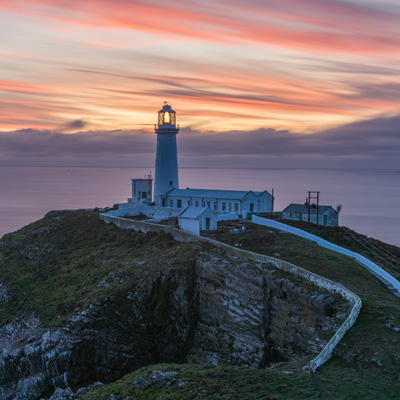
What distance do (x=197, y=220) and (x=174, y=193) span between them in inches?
626

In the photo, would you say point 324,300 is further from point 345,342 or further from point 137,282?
point 137,282

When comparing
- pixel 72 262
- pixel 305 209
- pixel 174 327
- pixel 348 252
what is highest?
pixel 305 209

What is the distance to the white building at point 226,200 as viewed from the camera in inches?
2124

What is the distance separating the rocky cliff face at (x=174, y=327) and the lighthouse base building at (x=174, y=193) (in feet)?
57.6

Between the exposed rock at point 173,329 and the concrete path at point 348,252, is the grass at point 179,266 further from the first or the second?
the exposed rock at point 173,329

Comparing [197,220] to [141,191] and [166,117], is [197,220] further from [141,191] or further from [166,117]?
[141,191]

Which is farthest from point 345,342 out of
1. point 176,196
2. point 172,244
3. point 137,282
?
point 176,196

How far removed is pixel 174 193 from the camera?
2297 inches

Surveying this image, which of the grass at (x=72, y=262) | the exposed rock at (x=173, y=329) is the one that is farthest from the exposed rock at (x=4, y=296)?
the exposed rock at (x=173, y=329)

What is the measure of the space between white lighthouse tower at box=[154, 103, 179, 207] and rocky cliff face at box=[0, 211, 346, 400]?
73.9 ft

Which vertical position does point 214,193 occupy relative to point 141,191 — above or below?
above

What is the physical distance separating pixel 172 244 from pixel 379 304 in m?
19.1

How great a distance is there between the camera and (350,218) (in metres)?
106

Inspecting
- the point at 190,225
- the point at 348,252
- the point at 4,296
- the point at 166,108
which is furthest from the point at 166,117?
the point at 348,252
